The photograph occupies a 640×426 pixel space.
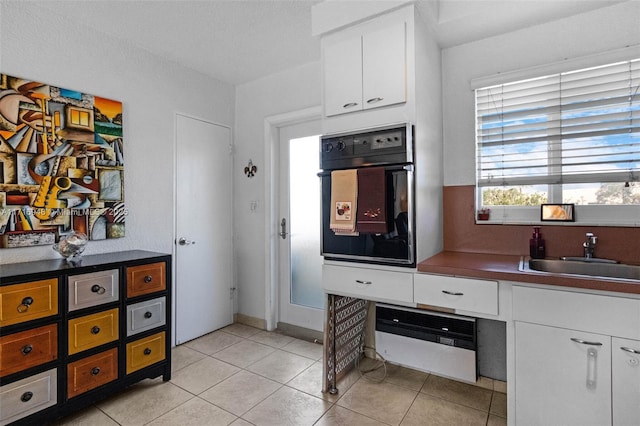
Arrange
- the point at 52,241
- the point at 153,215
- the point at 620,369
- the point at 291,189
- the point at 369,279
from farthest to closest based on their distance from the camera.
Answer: the point at 291,189, the point at 153,215, the point at 52,241, the point at 369,279, the point at 620,369

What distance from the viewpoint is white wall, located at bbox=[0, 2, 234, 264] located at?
2117 mm

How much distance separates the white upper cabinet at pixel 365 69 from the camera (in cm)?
195

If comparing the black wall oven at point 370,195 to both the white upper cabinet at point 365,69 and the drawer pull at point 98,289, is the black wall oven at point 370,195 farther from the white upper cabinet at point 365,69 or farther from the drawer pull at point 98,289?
the drawer pull at point 98,289

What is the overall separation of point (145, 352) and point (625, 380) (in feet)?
8.72

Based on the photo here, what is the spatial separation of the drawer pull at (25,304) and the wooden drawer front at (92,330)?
229 mm

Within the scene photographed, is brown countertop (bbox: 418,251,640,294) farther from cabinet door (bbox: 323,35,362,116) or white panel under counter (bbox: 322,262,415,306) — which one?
cabinet door (bbox: 323,35,362,116)

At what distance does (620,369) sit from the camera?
4.66ft

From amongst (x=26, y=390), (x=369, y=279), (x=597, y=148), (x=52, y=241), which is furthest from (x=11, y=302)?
(x=597, y=148)

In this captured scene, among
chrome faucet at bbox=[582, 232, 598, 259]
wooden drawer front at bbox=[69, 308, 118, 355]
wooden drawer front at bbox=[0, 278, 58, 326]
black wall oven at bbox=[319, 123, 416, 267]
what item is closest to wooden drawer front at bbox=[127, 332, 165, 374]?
wooden drawer front at bbox=[69, 308, 118, 355]

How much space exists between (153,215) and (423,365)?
2.45 meters

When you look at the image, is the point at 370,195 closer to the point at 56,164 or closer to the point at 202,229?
the point at 202,229

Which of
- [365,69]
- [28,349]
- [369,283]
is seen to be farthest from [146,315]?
[365,69]

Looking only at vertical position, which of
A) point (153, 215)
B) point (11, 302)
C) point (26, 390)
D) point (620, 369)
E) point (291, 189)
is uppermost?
point (291, 189)

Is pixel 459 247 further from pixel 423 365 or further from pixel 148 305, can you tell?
pixel 148 305
